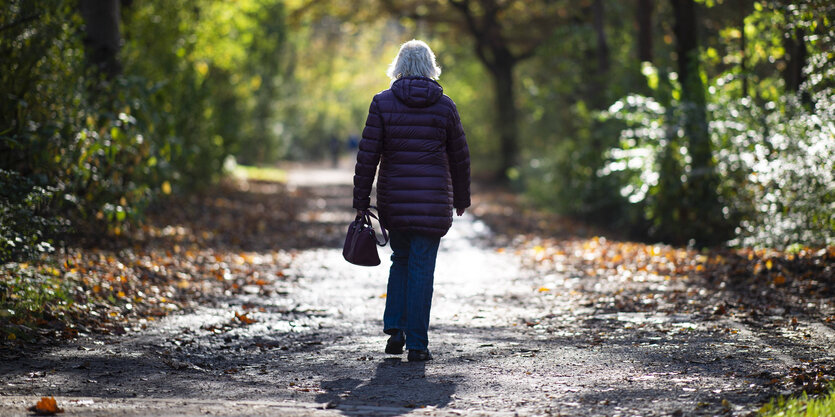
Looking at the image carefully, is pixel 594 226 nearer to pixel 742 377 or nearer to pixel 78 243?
pixel 78 243

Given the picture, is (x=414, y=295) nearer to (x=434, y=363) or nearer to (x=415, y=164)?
(x=434, y=363)

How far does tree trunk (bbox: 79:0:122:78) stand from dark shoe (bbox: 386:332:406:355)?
771 cm

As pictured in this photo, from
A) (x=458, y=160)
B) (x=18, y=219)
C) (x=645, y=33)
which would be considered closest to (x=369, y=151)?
(x=458, y=160)

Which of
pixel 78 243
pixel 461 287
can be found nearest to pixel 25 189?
pixel 78 243

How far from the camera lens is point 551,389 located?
5262 mm

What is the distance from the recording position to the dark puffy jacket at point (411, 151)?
19.8 feet

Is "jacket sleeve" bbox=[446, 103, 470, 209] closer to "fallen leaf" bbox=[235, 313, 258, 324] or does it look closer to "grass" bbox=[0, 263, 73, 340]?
"fallen leaf" bbox=[235, 313, 258, 324]

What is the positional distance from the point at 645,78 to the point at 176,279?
1005 centimetres

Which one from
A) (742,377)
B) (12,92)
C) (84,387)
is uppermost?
(12,92)

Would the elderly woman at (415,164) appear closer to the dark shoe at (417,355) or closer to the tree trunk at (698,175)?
the dark shoe at (417,355)

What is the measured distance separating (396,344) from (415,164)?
1269 millimetres

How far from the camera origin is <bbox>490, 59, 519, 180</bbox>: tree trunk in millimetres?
30109

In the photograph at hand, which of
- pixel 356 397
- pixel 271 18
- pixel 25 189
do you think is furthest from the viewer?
pixel 271 18

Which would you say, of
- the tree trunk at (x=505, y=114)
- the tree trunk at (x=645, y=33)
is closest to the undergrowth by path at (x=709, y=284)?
the tree trunk at (x=645, y=33)
